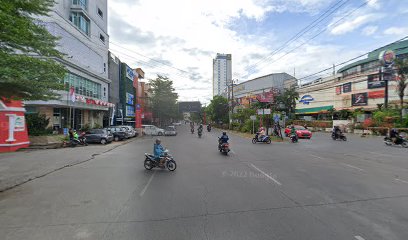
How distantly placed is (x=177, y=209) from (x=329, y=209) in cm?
340

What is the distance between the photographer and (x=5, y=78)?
686 cm

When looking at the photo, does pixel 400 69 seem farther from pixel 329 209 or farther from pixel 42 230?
pixel 42 230

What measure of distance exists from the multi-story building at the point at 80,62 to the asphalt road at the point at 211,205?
1789cm

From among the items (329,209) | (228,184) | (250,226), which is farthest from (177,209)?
(329,209)

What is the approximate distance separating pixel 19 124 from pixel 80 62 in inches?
580

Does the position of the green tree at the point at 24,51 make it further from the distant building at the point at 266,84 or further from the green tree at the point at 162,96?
the distant building at the point at 266,84

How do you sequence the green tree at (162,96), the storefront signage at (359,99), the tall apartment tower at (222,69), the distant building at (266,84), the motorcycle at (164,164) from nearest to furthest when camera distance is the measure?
the motorcycle at (164,164) → the storefront signage at (359,99) → the green tree at (162,96) → the tall apartment tower at (222,69) → the distant building at (266,84)

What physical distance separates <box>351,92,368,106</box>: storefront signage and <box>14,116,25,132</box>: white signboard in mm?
52409

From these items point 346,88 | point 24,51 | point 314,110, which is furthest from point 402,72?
point 24,51

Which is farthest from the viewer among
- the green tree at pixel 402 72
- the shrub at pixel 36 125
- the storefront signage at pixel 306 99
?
the storefront signage at pixel 306 99

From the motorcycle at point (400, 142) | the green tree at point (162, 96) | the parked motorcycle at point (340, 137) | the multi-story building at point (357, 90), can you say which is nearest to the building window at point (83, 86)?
the green tree at point (162, 96)

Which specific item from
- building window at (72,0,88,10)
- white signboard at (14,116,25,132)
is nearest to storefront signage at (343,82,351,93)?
building window at (72,0,88,10)

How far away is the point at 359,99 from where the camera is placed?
45188mm

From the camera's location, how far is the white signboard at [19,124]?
55.9 feet
